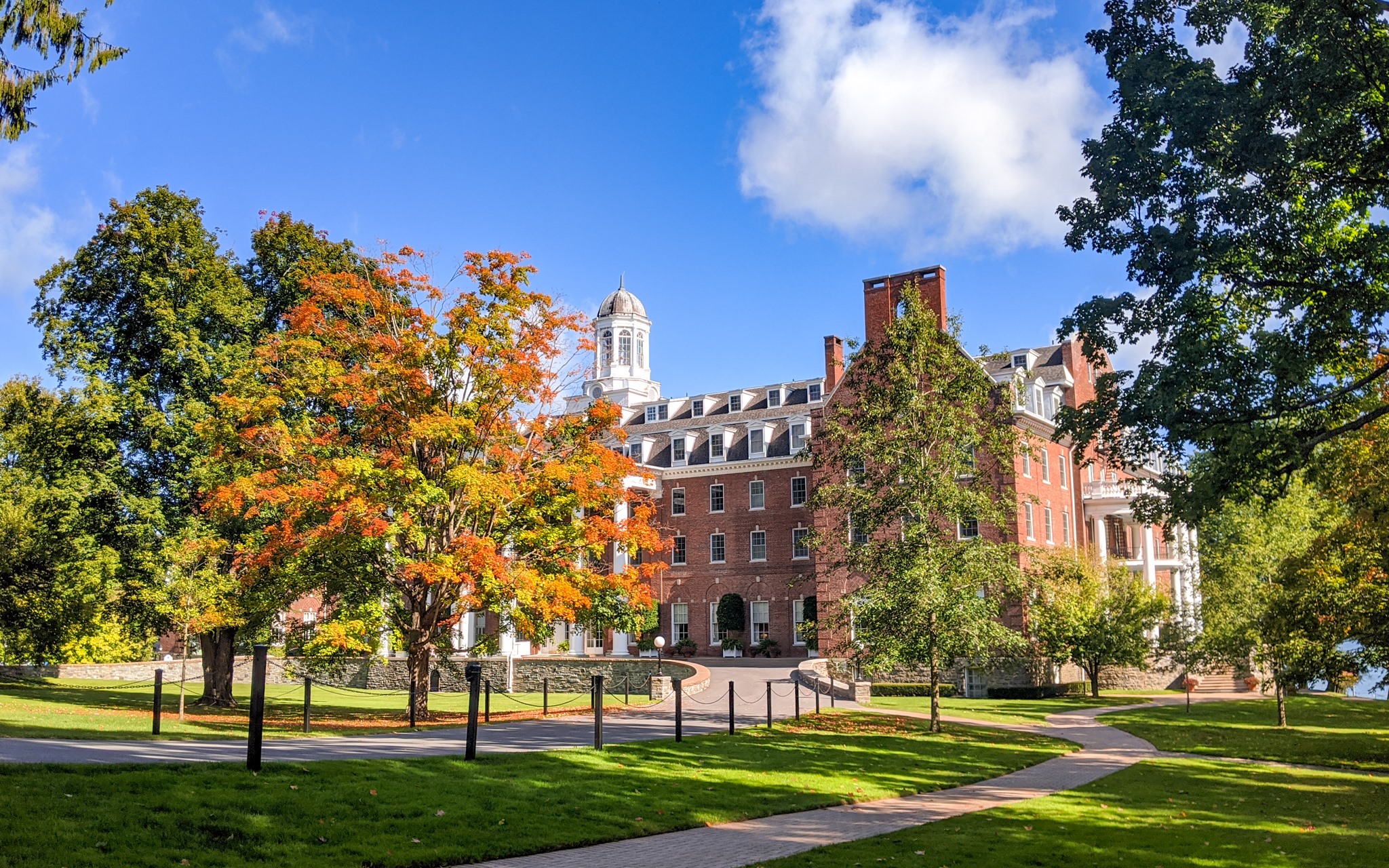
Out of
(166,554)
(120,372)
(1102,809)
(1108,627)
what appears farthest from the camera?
(1108,627)

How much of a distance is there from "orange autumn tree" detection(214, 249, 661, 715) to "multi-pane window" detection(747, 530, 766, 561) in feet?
89.2

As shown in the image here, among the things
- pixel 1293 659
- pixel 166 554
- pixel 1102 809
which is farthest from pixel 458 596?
pixel 1293 659

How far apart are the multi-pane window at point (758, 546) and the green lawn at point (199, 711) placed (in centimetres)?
1752

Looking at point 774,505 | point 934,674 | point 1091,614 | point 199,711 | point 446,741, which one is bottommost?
point 199,711

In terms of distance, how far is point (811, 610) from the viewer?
49594 millimetres

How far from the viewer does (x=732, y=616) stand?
51.6 metres

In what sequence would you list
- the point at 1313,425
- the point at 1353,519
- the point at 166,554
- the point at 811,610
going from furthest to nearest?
the point at 811,610, the point at 166,554, the point at 1353,519, the point at 1313,425

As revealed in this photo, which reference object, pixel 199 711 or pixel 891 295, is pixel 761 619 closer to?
pixel 891 295

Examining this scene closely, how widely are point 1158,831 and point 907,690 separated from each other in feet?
89.0

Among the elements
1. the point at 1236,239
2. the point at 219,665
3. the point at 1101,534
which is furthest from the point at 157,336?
the point at 1101,534

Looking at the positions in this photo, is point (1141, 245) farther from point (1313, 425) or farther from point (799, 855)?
point (799, 855)

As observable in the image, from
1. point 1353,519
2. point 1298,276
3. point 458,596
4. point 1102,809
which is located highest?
point 1298,276

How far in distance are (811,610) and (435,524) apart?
2886cm

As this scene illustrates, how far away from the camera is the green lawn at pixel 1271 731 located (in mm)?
21500
